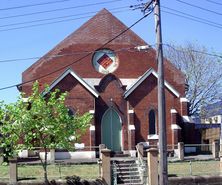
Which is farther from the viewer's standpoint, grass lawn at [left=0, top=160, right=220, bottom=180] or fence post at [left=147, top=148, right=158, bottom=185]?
grass lawn at [left=0, top=160, right=220, bottom=180]

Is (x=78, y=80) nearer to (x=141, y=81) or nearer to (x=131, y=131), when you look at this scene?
(x=141, y=81)

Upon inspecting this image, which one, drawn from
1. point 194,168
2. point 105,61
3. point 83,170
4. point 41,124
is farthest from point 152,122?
point 41,124

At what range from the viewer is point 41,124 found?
20859mm

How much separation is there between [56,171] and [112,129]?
39.4ft

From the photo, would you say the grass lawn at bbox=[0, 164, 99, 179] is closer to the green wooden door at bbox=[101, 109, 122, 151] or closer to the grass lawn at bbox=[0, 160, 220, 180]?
the grass lawn at bbox=[0, 160, 220, 180]

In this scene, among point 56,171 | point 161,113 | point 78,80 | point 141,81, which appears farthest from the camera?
point 141,81

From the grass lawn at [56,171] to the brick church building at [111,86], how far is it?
329 inches

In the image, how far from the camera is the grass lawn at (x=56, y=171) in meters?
24.1

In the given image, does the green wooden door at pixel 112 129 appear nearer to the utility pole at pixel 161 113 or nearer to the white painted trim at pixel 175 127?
the white painted trim at pixel 175 127

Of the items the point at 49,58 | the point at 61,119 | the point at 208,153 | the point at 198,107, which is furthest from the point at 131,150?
the point at 198,107

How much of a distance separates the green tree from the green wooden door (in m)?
15.0

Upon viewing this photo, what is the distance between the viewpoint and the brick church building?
118ft

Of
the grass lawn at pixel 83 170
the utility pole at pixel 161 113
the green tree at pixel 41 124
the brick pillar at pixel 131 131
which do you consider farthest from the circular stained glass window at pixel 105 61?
the utility pole at pixel 161 113

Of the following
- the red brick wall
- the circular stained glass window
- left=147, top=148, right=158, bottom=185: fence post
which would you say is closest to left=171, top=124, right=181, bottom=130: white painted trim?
the red brick wall
